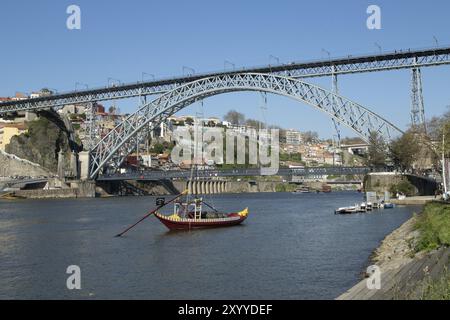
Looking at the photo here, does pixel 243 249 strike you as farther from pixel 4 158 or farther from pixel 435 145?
pixel 4 158

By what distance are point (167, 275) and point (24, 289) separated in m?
4.91

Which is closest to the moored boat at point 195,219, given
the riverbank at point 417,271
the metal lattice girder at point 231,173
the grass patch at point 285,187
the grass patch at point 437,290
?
the riverbank at point 417,271

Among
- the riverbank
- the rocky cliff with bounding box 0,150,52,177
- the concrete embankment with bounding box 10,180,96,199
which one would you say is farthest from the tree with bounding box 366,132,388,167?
the rocky cliff with bounding box 0,150,52,177

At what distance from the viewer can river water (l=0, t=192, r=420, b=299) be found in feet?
57.8

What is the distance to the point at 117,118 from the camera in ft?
539

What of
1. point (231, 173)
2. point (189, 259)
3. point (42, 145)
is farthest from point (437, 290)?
point (42, 145)

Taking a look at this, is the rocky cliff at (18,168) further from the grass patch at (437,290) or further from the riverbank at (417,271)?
the grass patch at (437,290)

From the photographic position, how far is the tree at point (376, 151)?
64.1 m

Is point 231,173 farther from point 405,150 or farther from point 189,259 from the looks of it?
point 189,259

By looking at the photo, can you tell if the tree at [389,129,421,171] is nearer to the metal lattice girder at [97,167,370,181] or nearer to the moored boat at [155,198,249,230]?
the metal lattice girder at [97,167,370,181]

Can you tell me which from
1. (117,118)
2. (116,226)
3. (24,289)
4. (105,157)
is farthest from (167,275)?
(117,118)

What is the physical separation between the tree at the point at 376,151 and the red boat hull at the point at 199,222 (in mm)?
29578

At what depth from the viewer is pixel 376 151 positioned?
2653 inches

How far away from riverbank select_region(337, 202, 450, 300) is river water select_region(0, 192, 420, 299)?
5.84 ft
